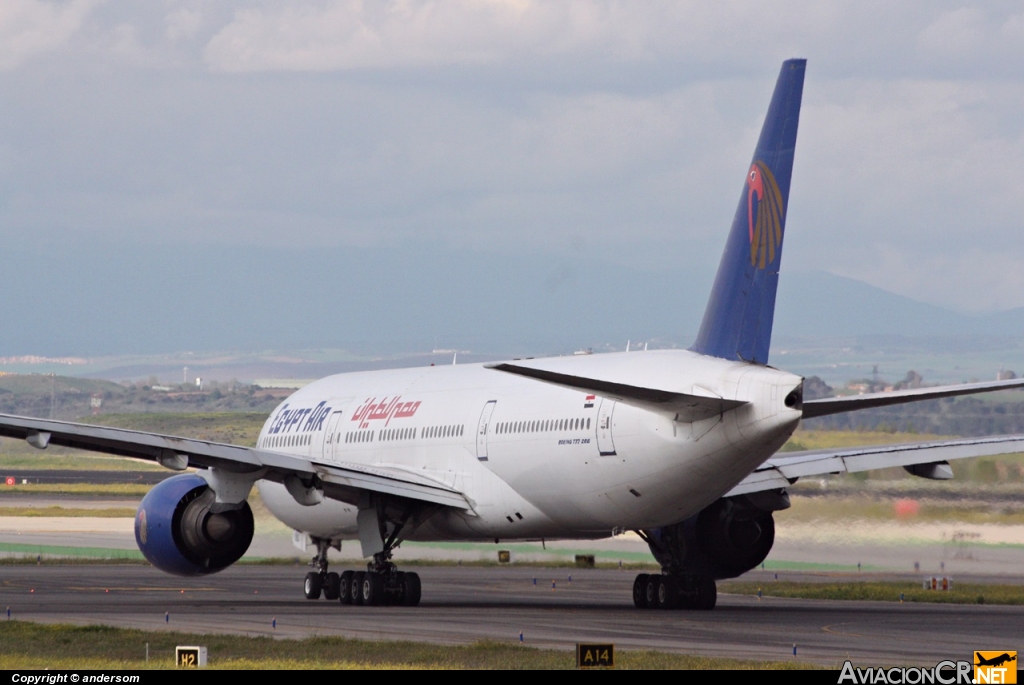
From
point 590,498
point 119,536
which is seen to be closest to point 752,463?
point 590,498

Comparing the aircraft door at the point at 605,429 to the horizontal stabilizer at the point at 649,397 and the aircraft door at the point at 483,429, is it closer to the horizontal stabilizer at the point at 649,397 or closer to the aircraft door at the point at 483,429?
Result: the horizontal stabilizer at the point at 649,397

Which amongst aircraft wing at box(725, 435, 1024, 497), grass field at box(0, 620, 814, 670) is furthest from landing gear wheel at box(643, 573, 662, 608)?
grass field at box(0, 620, 814, 670)

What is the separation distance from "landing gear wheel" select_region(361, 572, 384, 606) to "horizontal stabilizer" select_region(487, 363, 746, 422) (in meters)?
7.63

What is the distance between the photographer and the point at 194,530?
30.3 metres

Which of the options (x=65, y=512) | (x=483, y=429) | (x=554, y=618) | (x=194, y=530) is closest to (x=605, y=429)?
(x=554, y=618)

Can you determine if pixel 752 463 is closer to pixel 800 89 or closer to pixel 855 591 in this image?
pixel 800 89

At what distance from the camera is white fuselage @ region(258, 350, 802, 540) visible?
25.6 metres

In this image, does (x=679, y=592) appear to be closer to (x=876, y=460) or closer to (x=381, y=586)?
(x=876, y=460)

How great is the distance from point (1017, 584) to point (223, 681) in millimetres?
26047

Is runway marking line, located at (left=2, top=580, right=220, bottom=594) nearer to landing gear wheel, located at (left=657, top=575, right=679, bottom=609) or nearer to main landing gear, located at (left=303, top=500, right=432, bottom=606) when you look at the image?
main landing gear, located at (left=303, top=500, right=432, bottom=606)

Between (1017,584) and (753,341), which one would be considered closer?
(753,341)

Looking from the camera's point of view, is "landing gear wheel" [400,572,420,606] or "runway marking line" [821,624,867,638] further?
"landing gear wheel" [400,572,420,606]

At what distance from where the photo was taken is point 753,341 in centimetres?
2633

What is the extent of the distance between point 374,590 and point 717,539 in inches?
243
